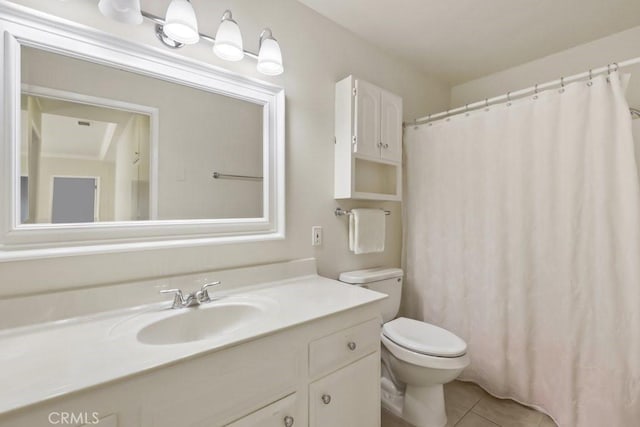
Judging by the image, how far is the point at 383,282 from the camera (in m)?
1.75

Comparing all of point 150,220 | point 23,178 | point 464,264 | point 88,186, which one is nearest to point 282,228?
point 150,220

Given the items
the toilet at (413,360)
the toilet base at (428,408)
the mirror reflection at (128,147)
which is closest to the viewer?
the mirror reflection at (128,147)

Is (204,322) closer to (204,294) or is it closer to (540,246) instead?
(204,294)

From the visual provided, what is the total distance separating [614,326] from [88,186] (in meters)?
2.33

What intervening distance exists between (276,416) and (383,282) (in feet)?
3.37

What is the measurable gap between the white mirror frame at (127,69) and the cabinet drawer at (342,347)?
0.60m

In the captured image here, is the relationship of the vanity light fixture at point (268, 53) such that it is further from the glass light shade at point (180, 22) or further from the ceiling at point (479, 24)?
the ceiling at point (479, 24)

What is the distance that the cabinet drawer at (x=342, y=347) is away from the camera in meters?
1.01

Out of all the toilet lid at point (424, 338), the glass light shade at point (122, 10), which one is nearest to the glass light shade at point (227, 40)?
the glass light shade at point (122, 10)

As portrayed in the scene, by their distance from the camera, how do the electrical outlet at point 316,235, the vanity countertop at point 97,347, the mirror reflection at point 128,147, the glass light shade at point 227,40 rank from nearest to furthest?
1. the vanity countertop at point 97,347
2. the mirror reflection at point 128,147
3. the glass light shade at point 227,40
4. the electrical outlet at point 316,235

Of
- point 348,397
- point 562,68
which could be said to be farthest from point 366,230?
point 562,68

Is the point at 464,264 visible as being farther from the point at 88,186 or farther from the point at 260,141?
the point at 88,186

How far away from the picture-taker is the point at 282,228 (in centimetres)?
148

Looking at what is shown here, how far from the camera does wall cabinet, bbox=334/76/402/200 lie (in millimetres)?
1638
